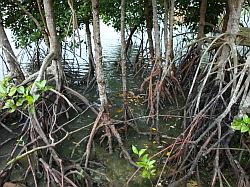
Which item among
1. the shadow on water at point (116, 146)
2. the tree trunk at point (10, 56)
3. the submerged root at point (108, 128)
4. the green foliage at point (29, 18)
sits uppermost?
the green foliage at point (29, 18)

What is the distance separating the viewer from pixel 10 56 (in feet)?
17.5

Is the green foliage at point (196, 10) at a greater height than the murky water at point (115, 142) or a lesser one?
greater

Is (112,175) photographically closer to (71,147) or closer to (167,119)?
(71,147)

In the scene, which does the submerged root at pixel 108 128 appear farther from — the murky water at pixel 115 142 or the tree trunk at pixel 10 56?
the tree trunk at pixel 10 56

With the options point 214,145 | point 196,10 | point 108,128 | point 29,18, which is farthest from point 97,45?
point 196,10

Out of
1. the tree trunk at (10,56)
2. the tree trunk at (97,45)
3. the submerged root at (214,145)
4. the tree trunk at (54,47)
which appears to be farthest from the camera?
the tree trunk at (10,56)

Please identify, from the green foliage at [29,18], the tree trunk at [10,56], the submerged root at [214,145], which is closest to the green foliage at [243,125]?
the submerged root at [214,145]

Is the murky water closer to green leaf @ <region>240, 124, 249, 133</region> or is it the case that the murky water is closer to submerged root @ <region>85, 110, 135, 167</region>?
submerged root @ <region>85, 110, 135, 167</region>

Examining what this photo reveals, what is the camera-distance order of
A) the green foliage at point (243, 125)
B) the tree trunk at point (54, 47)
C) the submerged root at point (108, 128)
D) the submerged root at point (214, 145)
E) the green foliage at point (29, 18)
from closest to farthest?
the green foliage at point (243, 125) < the submerged root at point (214, 145) < the submerged root at point (108, 128) < the tree trunk at point (54, 47) < the green foliage at point (29, 18)

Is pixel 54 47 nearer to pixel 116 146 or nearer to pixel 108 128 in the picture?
pixel 108 128

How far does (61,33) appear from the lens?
6.02 m

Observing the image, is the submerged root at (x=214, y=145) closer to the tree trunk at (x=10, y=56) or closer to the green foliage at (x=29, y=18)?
the tree trunk at (x=10, y=56)

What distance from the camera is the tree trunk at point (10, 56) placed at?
17.0ft

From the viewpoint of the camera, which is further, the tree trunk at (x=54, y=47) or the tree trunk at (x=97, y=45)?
the tree trunk at (x=54, y=47)
